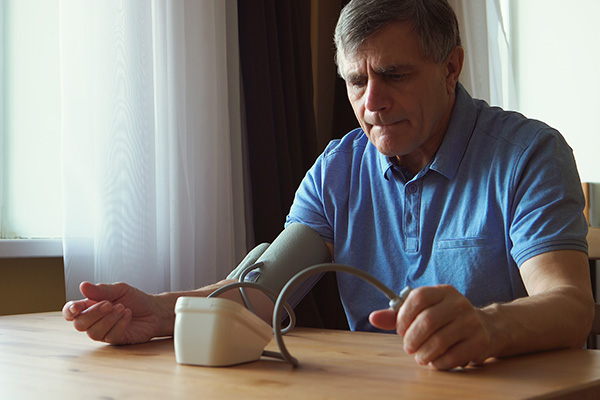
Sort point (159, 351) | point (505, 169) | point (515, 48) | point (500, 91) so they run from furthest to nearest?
point (515, 48) < point (500, 91) < point (505, 169) < point (159, 351)

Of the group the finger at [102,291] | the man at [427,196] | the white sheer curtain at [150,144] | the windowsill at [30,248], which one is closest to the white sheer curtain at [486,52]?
the white sheer curtain at [150,144]

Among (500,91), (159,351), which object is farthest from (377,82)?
(500,91)

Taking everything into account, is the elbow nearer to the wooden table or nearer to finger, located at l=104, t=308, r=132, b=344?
the wooden table

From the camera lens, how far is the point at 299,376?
810 millimetres

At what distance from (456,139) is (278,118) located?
1.14 meters

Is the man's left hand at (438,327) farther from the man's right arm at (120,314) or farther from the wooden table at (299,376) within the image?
the man's right arm at (120,314)

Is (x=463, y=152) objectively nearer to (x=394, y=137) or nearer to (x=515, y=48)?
(x=394, y=137)

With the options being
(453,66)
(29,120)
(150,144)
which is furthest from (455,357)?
(29,120)

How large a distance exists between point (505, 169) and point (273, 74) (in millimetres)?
1326

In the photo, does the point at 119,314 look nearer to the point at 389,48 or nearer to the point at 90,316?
the point at 90,316

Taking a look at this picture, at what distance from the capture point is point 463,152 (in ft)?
4.75

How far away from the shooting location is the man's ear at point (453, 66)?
149cm

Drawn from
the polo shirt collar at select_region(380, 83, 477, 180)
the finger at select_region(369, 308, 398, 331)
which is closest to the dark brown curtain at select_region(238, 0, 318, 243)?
the polo shirt collar at select_region(380, 83, 477, 180)

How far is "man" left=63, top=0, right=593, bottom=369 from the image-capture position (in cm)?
114
